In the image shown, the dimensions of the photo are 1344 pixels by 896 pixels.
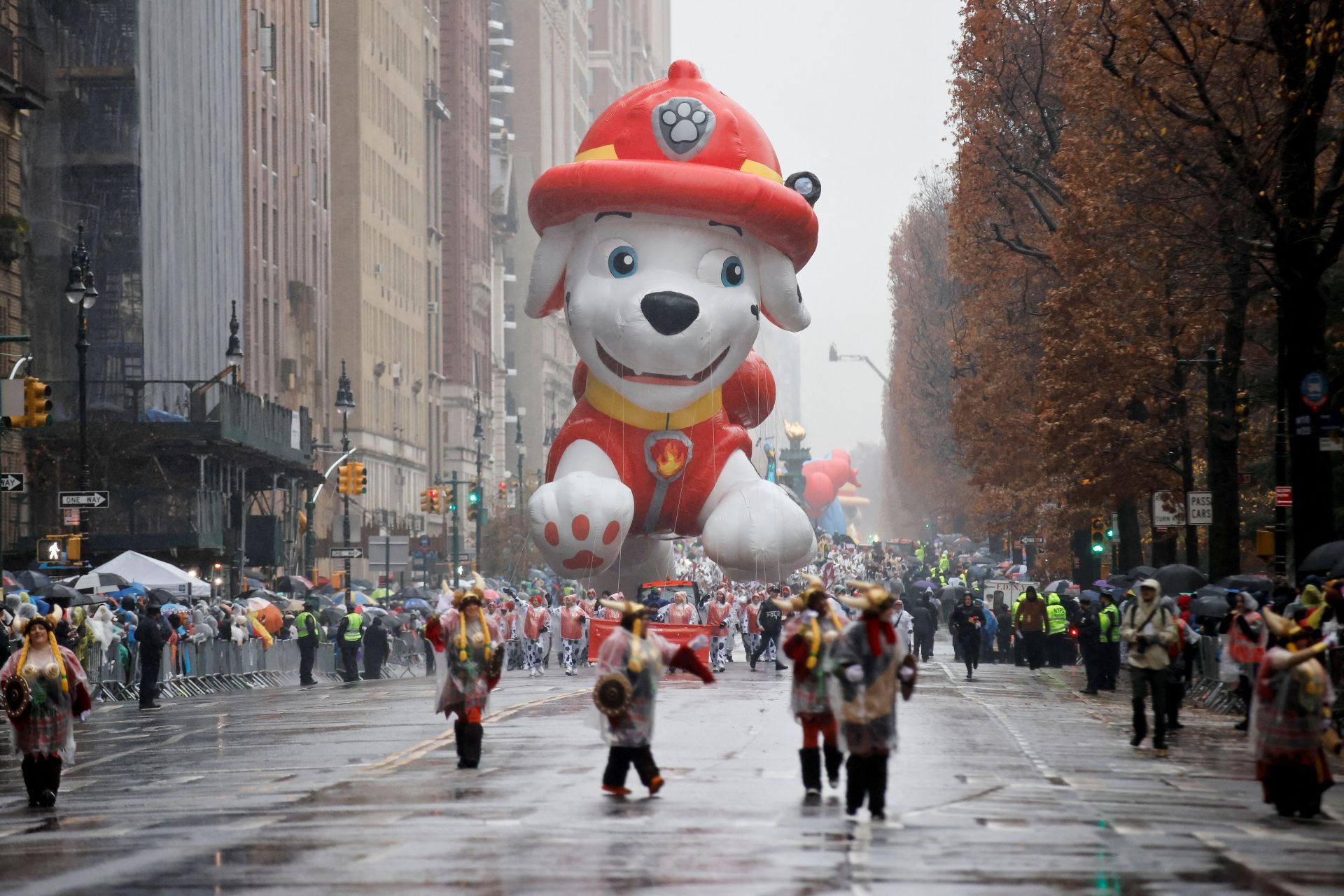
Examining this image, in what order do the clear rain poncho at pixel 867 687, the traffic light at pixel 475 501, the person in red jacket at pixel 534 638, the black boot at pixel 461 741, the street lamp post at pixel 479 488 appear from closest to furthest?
the clear rain poncho at pixel 867 687, the black boot at pixel 461 741, the person in red jacket at pixel 534 638, the traffic light at pixel 475 501, the street lamp post at pixel 479 488

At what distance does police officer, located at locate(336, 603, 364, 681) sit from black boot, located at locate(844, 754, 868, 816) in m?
25.1

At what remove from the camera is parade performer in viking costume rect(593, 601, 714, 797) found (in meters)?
15.8

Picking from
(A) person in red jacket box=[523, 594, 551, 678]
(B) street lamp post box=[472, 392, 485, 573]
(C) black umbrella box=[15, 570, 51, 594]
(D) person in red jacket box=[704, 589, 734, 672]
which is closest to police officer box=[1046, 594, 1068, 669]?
(D) person in red jacket box=[704, 589, 734, 672]

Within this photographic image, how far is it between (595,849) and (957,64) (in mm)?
36394

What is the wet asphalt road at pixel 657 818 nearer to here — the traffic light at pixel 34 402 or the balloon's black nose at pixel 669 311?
the balloon's black nose at pixel 669 311

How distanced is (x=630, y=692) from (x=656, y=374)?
13.4 metres

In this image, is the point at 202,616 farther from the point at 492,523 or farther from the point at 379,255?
the point at 379,255

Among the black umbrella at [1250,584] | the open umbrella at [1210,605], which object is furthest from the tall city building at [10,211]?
the black umbrella at [1250,584]

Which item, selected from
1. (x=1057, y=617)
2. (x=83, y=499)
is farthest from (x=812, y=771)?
(x=1057, y=617)

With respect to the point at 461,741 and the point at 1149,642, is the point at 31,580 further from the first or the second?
the point at 1149,642

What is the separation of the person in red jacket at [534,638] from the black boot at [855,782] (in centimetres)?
2580

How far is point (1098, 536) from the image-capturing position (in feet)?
160

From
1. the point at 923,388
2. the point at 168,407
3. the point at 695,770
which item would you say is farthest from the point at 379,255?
the point at 695,770

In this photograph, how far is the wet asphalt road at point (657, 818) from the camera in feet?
38.9
